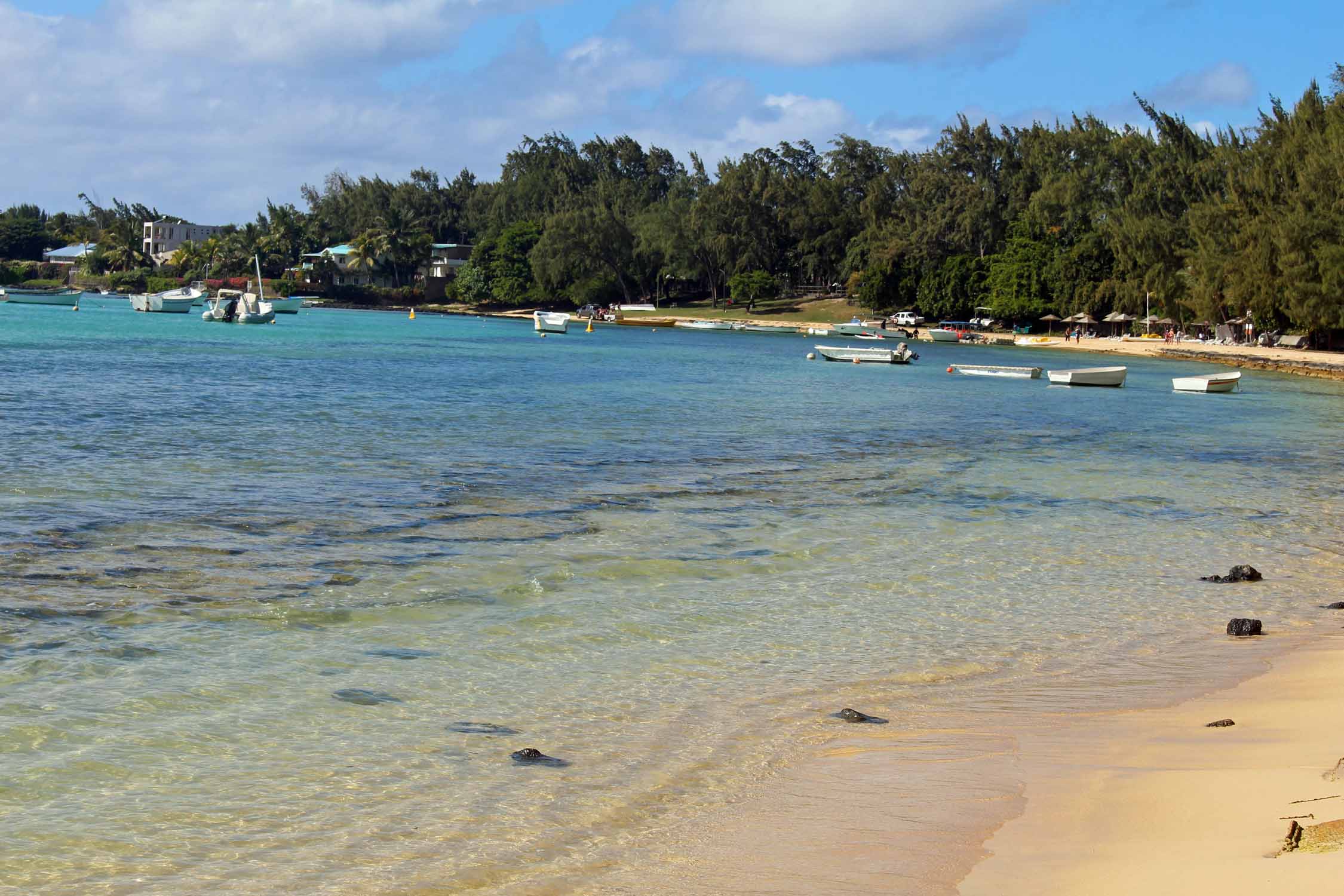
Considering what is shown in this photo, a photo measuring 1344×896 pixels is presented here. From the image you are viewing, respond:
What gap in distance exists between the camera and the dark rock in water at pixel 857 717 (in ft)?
28.8

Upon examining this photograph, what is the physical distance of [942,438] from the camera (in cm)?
3212

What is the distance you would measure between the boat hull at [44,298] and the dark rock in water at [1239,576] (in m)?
143

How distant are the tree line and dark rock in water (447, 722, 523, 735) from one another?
72529mm

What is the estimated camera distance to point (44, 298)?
141 meters

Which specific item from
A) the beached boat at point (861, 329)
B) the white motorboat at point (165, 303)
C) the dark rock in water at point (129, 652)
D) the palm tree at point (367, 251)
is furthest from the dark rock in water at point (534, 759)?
the palm tree at point (367, 251)

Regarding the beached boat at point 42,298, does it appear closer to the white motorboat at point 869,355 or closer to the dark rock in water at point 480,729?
the white motorboat at point 869,355

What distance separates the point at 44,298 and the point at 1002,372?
11955 centimetres

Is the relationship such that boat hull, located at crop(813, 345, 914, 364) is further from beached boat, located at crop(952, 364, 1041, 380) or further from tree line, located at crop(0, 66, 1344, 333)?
tree line, located at crop(0, 66, 1344, 333)

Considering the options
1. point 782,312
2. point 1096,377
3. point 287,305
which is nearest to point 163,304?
point 287,305

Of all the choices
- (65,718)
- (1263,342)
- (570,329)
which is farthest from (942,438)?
(570,329)

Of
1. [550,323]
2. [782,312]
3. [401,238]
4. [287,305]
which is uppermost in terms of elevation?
[401,238]

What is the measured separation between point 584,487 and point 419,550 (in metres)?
6.30

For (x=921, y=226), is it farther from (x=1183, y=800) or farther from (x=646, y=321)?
(x=1183, y=800)

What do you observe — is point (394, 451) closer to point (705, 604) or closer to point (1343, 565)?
point (705, 604)
